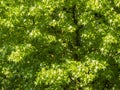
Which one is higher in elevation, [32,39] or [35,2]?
[35,2]

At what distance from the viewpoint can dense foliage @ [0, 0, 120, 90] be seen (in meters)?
18.6

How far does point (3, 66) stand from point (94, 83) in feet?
19.9

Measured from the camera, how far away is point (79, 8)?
68.3 ft

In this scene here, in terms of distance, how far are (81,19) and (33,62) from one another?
396 centimetres

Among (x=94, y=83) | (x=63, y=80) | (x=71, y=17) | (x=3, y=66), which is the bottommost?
(x=63, y=80)

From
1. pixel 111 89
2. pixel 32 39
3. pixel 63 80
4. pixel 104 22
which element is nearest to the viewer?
pixel 63 80

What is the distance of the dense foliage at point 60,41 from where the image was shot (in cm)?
1861

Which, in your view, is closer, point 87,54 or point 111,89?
point 87,54

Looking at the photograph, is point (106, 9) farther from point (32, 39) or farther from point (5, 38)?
point (5, 38)

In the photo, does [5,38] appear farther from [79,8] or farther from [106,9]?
[106,9]

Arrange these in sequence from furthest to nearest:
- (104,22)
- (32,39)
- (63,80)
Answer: (104,22) → (32,39) → (63,80)

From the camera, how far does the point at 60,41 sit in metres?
20.7

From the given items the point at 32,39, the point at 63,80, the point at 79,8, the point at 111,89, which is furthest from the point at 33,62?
the point at 111,89

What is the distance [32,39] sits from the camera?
19688 mm
